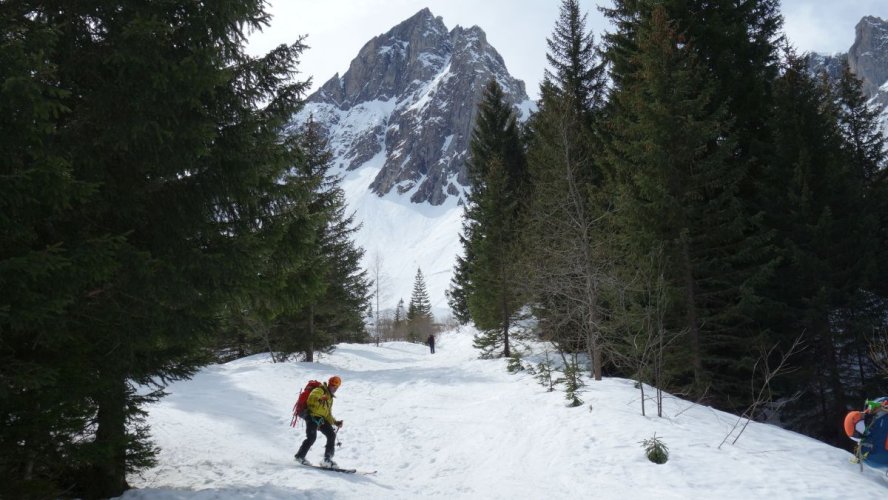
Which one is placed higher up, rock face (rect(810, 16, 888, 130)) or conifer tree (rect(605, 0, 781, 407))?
rock face (rect(810, 16, 888, 130))

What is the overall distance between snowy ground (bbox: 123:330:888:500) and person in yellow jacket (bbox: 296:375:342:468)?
0.45 m

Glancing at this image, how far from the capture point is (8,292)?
388 centimetres

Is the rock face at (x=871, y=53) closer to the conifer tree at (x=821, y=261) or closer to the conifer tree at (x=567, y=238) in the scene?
the conifer tree at (x=821, y=261)

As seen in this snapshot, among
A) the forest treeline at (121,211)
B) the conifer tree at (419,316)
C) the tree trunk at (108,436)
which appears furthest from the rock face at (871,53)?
the tree trunk at (108,436)

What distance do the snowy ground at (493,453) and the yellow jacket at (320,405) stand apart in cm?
95

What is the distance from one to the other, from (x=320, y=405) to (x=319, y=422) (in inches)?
11.0

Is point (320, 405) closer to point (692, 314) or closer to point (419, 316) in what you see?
point (692, 314)

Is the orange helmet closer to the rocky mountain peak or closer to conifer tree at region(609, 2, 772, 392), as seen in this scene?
conifer tree at region(609, 2, 772, 392)

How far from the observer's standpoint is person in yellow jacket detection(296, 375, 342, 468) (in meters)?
8.23

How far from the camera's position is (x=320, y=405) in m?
8.47

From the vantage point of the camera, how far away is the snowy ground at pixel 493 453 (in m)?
6.28

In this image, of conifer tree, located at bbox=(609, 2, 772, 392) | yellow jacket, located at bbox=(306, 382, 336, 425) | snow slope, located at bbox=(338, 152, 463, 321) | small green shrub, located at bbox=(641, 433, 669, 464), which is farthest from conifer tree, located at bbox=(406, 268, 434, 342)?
small green shrub, located at bbox=(641, 433, 669, 464)

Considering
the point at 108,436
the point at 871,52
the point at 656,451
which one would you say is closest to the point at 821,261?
the point at 656,451

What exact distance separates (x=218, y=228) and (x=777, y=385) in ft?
49.7
